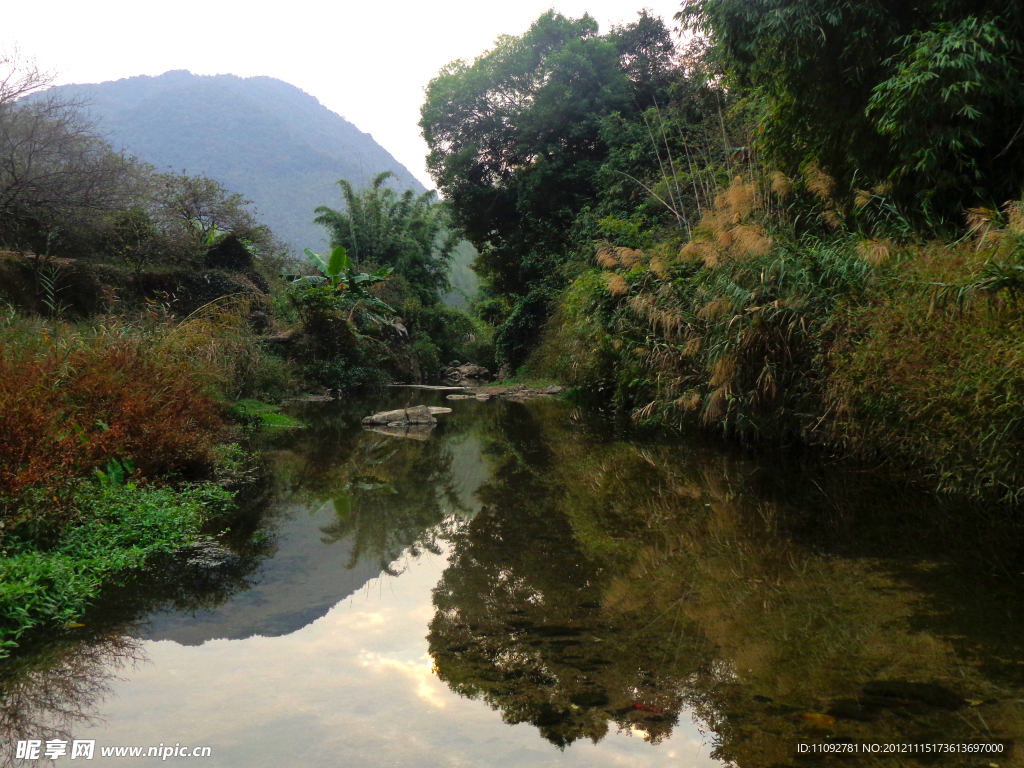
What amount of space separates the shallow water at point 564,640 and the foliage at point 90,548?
0.18 m

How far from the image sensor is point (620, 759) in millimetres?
2131

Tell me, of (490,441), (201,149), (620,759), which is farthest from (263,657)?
(201,149)

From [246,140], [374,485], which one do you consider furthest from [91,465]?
[246,140]

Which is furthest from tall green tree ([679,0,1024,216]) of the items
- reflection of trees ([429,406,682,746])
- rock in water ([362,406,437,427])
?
rock in water ([362,406,437,427])

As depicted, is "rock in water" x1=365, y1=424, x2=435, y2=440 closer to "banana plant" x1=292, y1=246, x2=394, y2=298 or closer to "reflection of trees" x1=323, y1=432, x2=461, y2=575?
"reflection of trees" x1=323, y1=432, x2=461, y2=575

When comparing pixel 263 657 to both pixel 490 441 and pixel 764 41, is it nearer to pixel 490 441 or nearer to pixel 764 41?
pixel 490 441

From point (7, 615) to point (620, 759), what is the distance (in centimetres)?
256

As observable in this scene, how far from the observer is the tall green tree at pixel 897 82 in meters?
6.11

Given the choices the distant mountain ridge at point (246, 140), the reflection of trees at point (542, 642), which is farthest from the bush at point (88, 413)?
the distant mountain ridge at point (246, 140)

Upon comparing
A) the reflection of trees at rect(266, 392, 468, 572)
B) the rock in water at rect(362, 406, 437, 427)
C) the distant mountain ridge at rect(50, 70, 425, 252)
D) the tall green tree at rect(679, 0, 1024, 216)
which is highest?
the distant mountain ridge at rect(50, 70, 425, 252)

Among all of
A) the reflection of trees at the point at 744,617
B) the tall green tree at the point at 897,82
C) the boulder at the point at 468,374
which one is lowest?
the boulder at the point at 468,374

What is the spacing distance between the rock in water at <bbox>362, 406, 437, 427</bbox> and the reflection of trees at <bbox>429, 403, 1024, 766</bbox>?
661 cm

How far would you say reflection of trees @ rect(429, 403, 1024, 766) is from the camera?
2322 mm

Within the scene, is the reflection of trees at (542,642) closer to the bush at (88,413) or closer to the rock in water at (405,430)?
the bush at (88,413)
